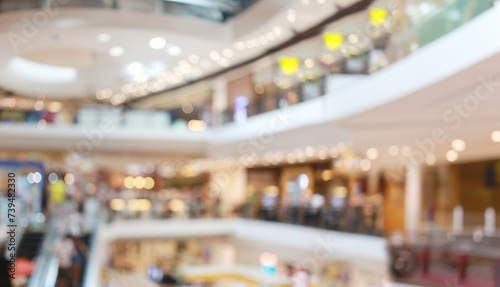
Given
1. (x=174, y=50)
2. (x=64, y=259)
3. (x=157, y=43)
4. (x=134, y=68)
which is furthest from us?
(x=134, y=68)

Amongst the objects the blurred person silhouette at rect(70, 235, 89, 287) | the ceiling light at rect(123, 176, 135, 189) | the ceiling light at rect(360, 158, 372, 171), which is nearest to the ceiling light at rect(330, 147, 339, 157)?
the ceiling light at rect(360, 158, 372, 171)

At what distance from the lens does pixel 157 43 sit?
46.6 feet

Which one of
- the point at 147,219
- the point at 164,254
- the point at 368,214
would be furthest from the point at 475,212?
the point at 164,254

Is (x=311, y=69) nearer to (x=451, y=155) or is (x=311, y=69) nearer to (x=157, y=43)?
(x=451, y=155)

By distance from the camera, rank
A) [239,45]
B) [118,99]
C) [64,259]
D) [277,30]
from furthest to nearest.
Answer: [118,99] < [239,45] < [277,30] < [64,259]

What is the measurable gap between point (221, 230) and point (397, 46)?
11.8m

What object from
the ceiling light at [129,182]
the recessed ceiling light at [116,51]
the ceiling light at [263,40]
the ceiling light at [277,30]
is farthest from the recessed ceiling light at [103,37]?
the ceiling light at [129,182]

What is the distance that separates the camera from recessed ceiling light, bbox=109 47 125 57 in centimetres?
1491

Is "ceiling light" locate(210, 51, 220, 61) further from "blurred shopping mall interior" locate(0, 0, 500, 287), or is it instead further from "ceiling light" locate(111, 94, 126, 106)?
"ceiling light" locate(111, 94, 126, 106)

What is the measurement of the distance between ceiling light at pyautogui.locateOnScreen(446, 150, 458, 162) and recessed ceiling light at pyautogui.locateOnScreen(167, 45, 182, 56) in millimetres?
6882

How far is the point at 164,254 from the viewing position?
75.9ft

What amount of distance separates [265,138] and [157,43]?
4148mm

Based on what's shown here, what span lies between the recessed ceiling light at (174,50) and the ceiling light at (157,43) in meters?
0.23

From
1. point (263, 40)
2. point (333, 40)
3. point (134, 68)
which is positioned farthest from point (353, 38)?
point (134, 68)
